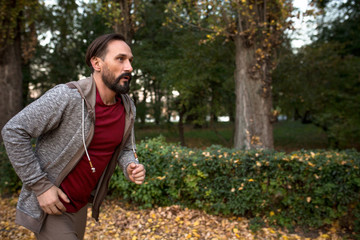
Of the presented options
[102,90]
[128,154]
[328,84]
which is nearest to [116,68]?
[102,90]

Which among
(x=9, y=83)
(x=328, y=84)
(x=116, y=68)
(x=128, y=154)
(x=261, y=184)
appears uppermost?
(x=9, y=83)

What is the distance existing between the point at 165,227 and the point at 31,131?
3519 millimetres

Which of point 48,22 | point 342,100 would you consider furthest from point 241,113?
point 48,22

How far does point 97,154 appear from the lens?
1985 mm

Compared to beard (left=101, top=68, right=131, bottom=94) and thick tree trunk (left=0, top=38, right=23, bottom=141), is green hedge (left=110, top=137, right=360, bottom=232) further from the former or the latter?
thick tree trunk (left=0, top=38, right=23, bottom=141)

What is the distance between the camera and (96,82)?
1987 mm

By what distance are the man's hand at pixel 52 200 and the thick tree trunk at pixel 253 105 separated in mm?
5288

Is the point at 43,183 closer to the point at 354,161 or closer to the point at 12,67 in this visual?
the point at 354,161

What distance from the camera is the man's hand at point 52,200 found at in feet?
5.65

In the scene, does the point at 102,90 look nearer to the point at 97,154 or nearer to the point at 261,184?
the point at 97,154

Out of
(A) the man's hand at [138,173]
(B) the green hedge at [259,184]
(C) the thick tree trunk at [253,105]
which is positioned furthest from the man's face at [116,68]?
(C) the thick tree trunk at [253,105]

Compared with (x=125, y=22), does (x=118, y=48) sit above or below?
below

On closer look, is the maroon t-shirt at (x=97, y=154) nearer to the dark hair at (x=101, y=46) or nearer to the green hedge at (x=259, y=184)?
the dark hair at (x=101, y=46)

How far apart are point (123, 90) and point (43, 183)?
77cm
